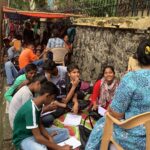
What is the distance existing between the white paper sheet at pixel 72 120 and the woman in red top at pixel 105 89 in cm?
34

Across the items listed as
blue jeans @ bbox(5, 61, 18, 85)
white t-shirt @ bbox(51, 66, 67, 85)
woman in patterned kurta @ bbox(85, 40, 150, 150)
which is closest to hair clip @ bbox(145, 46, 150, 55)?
woman in patterned kurta @ bbox(85, 40, 150, 150)

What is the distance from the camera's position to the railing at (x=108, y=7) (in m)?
6.60

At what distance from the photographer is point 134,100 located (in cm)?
300

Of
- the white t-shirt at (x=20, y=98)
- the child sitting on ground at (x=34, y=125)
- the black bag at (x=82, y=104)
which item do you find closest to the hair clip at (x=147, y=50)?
the child sitting on ground at (x=34, y=125)

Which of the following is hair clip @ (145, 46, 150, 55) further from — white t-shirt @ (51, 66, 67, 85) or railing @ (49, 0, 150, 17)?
white t-shirt @ (51, 66, 67, 85)

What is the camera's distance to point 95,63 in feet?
30.6

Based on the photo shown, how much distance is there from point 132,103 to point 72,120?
3155mm

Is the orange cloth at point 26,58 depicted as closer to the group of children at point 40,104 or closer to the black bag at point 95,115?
the group of children at point 40,104

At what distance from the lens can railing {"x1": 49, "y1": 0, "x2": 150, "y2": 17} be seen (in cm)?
660

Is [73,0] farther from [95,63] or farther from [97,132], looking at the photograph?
[97,132]

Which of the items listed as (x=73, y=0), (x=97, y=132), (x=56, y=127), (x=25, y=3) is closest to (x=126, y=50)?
(x=56, y=127)

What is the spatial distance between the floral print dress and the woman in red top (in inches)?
117

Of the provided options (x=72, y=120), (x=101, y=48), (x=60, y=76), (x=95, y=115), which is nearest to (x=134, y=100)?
(x=95, y=115)

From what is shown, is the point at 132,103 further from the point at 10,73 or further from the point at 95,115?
the point at 10,73
